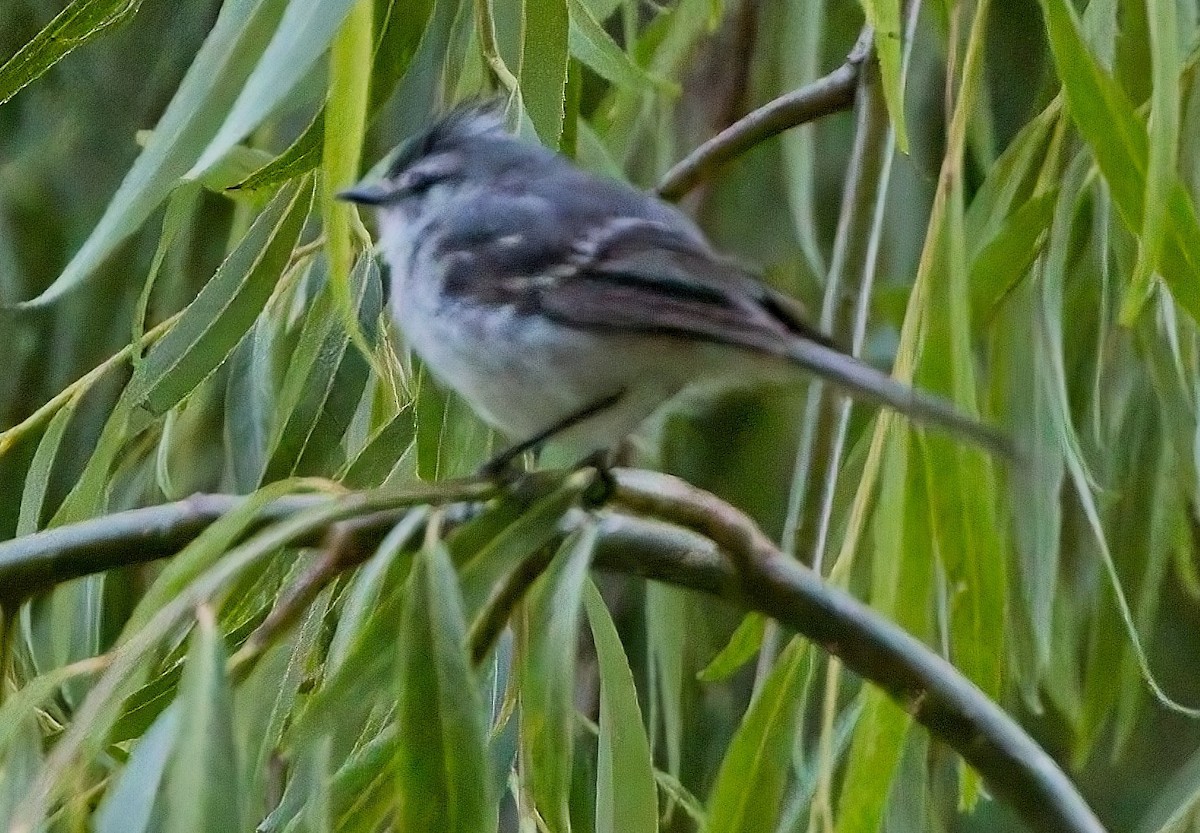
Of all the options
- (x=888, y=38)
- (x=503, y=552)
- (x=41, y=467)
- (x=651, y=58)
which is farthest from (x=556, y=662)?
(x=651, y=58)

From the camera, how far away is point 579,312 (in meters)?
0.68

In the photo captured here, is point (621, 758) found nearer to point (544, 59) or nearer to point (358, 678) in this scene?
point (358, 678)

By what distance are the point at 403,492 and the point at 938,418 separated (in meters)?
0.17

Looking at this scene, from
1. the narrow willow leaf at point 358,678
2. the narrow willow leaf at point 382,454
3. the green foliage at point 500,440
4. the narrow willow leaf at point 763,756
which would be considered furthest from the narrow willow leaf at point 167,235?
the narrow willow leaf at point 763,756

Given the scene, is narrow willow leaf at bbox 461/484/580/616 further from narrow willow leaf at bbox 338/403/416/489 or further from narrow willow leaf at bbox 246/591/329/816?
narrow willow leaf at bbox 338/403/416/489

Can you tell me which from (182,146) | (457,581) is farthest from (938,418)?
(182,146)

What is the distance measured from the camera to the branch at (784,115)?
2.96ft

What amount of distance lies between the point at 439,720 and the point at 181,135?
22 centimetres

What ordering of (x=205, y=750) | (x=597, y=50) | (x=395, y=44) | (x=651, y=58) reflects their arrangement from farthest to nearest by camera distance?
(x=651, y=58) < (x=597, y=50) < (x=395, y=44) < (x=205, y=750)

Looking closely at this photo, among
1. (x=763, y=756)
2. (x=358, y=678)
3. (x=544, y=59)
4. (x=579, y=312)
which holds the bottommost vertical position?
(x=763, y=756)

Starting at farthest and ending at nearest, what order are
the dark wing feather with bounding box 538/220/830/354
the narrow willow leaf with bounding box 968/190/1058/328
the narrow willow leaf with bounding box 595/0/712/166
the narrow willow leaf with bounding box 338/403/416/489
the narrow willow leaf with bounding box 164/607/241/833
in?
the narrow willow leaf with bounding box 595/0/712/166 → the narrow willow leaf with bounding box 968/190/1058/328 → the narrow willow leaf with bounding box 338/403/416/489 → the dark wing feather with bounding box 538/220/830/354 → the narrow willow leaf with bounding box 164/607/241/833

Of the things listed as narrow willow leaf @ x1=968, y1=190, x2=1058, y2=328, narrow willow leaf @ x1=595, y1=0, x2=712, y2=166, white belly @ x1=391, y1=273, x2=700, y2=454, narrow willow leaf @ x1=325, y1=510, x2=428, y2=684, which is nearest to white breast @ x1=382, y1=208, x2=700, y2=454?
white belly @ x1=391, y1=273, x2=700, y2=454

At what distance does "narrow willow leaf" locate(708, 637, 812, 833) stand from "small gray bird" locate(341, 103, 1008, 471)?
0.43ft

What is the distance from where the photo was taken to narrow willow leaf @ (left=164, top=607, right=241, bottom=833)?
1.35 feet
